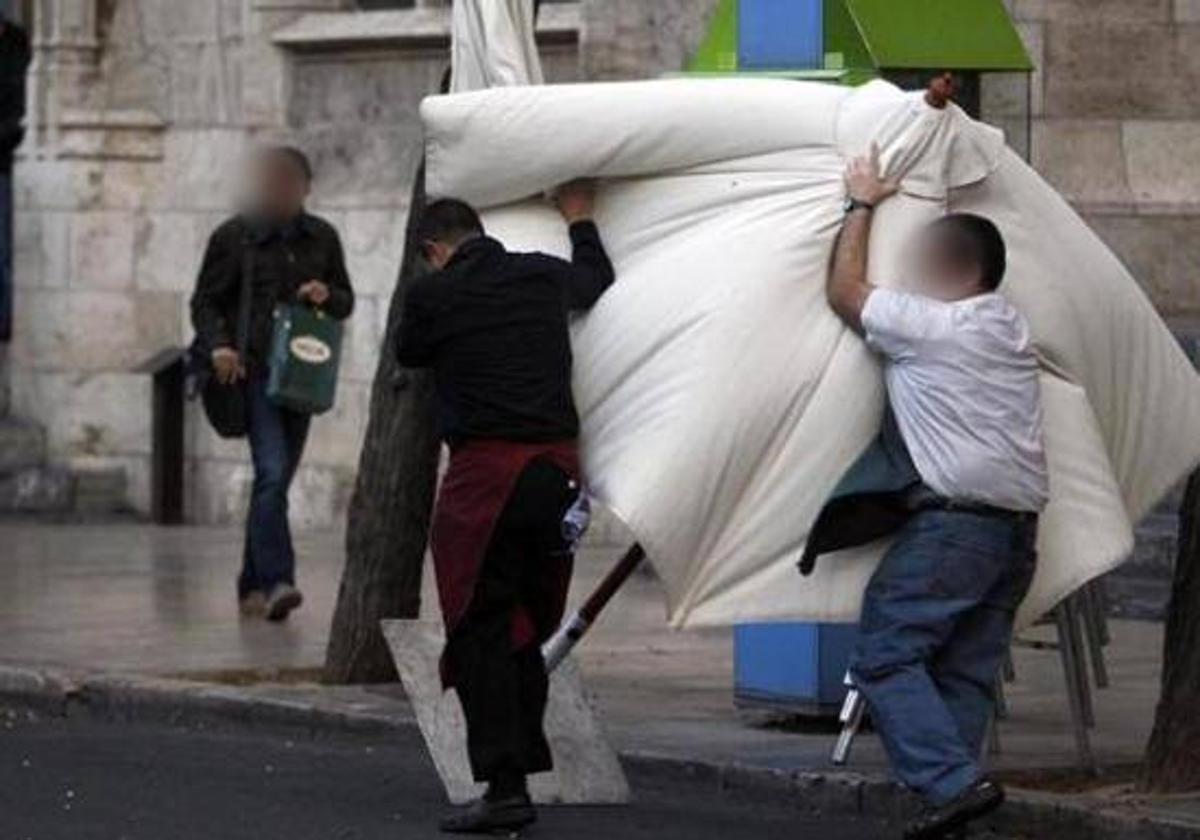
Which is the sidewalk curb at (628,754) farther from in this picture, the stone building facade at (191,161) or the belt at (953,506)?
the stone building facade at (191,161)

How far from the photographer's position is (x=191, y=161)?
71.9ft

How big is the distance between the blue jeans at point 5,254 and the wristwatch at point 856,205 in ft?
39.6

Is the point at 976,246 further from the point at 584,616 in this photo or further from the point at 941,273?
the point at 584,616

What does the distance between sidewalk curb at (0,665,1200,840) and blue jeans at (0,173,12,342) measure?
8.41 m

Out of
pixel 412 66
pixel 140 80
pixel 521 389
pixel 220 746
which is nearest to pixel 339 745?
pixel 220 746

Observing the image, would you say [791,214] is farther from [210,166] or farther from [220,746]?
[210,166]

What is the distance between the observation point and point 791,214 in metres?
10.5

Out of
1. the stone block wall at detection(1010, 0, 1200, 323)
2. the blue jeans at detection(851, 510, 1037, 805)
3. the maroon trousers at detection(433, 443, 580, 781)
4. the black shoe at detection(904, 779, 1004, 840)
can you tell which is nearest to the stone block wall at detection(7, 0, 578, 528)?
the stone block wall at detection(1010, 0, 1200, 323)

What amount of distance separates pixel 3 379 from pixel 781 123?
12545 millimetres

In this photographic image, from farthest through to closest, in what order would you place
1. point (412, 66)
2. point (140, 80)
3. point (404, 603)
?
1. point (140, 80)
2. point (412, 66)
3. point (404, 603)

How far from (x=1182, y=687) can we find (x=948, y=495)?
42.2 inches

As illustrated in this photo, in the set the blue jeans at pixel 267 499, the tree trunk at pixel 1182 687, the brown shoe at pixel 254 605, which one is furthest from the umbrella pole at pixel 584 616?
the brown shoe at pixel 254 605

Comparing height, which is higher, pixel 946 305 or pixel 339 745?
pixel 946 305

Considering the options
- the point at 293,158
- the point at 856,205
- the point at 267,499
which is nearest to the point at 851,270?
the point at 856,205
